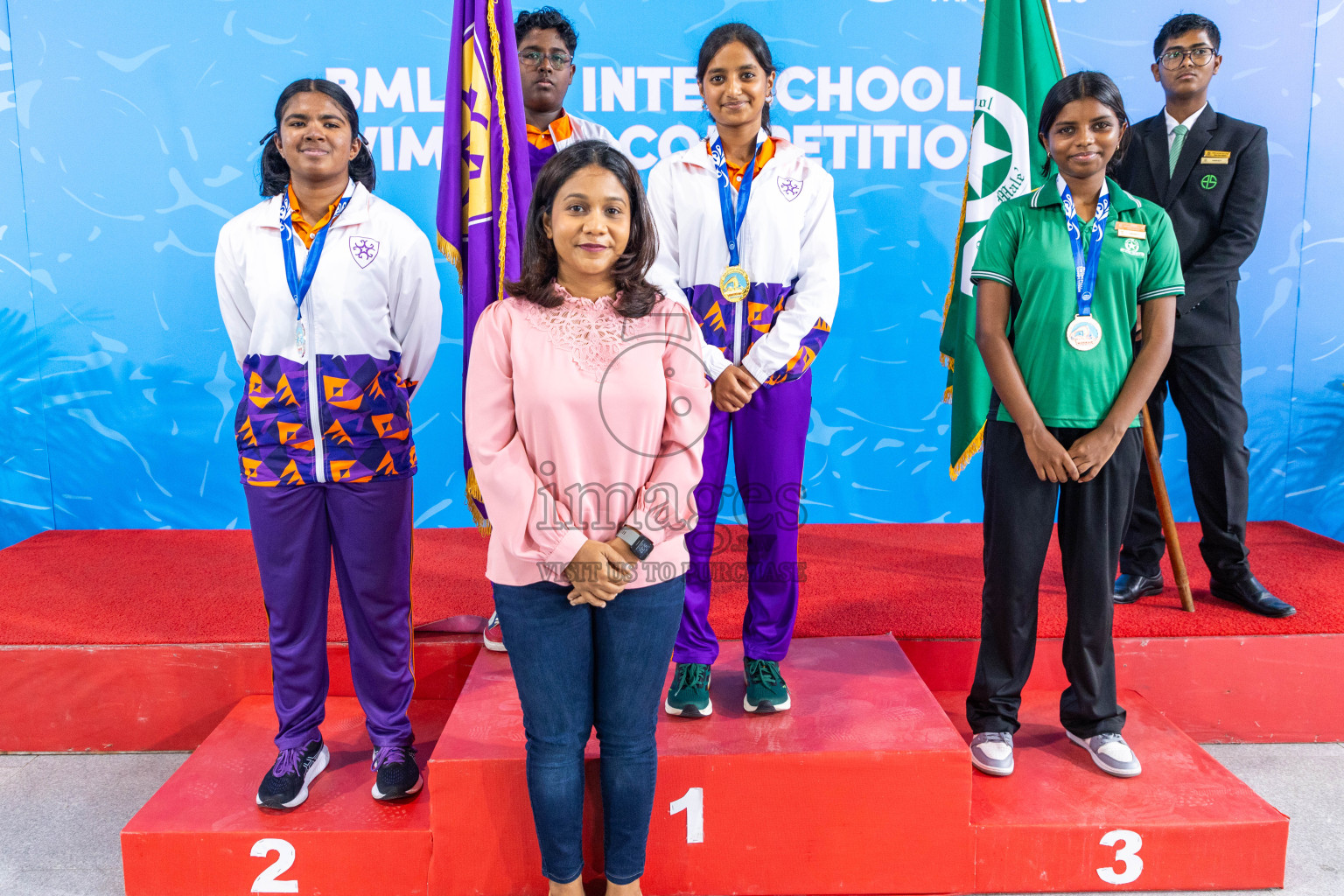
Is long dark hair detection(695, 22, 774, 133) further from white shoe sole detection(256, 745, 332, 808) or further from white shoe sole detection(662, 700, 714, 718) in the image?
white shoe sole detection(256, 745, 332, 808)

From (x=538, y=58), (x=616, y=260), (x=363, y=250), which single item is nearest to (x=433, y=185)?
(x=538, y=58)

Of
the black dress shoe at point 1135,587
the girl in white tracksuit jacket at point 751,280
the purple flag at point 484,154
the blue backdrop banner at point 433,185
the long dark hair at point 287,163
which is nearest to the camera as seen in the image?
the long dark hair at point 287,163

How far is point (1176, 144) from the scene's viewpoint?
285 centimetres

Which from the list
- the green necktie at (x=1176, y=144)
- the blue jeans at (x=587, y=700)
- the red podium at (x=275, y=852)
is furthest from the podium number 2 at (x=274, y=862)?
the green necktie at (x=1176, y=144)

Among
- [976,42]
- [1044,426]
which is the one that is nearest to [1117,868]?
[1044,426]

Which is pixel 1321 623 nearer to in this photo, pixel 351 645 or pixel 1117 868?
pixel 1117 868

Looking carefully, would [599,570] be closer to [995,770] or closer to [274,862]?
[274,862]

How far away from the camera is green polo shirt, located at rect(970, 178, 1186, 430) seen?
84.0 inches

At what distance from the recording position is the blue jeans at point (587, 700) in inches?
67.8

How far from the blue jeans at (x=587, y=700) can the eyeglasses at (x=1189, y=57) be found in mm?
2262

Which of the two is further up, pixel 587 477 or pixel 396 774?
pixel 587 477

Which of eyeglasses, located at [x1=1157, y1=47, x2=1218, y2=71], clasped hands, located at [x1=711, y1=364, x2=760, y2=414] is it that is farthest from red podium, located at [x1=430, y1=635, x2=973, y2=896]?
eyeglasses, located at [x1=1157, y1=47, x2=1218, y2=71]

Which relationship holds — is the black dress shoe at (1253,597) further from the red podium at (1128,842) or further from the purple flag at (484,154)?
the purple flag at (484,154)

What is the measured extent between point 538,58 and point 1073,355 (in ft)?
5.33
